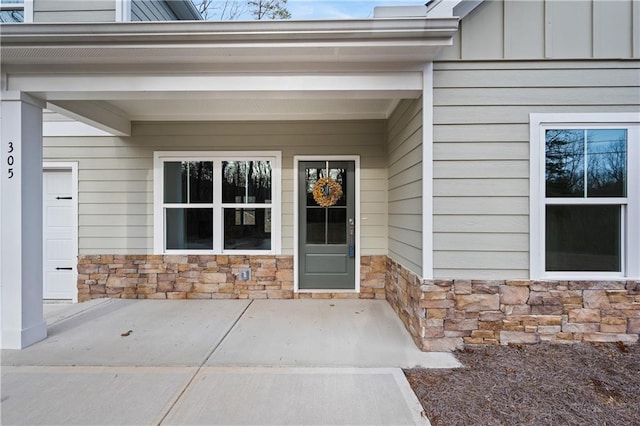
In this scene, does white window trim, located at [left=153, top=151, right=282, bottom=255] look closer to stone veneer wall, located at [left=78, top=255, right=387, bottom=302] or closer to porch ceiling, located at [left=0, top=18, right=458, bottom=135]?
stone veneer wall, located at [left=78, top=255, right=387, bottom=302]

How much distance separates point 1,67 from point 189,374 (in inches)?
132

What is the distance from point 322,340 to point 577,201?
277 centimetres

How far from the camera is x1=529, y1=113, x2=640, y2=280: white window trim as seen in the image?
3020 millimetres

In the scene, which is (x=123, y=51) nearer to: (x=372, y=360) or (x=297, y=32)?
(x=297, y=32)

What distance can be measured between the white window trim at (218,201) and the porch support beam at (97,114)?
57 cm

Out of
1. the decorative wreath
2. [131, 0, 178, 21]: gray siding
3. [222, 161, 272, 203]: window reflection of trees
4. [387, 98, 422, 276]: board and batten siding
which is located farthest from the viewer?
[222, 161, 272, 203]: window reflection of trees

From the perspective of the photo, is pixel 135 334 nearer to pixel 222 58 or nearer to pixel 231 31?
pixel 222 58

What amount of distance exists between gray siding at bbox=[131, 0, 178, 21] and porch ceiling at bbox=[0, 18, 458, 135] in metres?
1.91

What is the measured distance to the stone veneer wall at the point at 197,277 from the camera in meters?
4.69

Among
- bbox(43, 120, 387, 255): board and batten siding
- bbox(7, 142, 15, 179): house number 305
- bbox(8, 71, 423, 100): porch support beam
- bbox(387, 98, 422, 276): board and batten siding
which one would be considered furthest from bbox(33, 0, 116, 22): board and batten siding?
bbox(387, 98, 422, 276): board and batten siding

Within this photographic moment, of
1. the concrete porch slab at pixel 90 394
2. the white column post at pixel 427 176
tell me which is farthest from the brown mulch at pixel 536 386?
the concrete porch slab at pixel 90 394

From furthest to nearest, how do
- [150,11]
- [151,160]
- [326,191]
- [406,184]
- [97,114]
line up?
[150,11], [151,160], [326,191], [97,114], [406,184]

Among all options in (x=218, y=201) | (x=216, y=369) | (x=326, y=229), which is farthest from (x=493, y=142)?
(x=218, y=201)

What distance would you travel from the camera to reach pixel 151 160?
478cm
